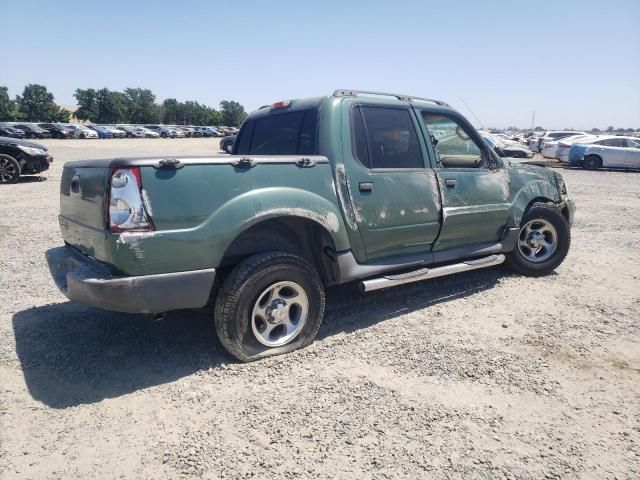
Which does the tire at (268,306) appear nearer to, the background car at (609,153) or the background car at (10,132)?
the background car at (609,153)

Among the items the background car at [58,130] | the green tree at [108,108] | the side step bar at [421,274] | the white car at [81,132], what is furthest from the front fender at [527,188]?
the green tree at [108,108]

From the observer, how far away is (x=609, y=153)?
2000cm

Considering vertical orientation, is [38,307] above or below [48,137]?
below

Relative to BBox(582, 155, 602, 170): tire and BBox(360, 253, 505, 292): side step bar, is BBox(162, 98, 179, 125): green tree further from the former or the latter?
BBox(360, 253, 505, 292): side step bar

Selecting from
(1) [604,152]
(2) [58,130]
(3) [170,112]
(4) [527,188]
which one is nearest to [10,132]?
(2) [58,130]

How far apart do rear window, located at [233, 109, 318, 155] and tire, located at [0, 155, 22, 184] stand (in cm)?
1018

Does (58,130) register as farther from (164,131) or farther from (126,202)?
(126,202)

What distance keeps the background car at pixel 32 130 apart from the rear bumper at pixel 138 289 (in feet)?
159

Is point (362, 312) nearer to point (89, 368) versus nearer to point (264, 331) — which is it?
point (264, 331)

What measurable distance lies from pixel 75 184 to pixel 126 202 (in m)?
→ 0.82

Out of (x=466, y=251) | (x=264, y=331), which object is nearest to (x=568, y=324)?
(x=466, y=251)

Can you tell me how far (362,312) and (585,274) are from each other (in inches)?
121

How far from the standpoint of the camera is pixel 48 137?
4719 cm

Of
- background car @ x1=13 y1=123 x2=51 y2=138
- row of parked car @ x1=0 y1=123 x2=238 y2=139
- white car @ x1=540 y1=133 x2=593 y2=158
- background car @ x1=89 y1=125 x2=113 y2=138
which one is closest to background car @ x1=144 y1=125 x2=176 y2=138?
row of parked car @ x1=0 y1=123 x2=238 y2=139
